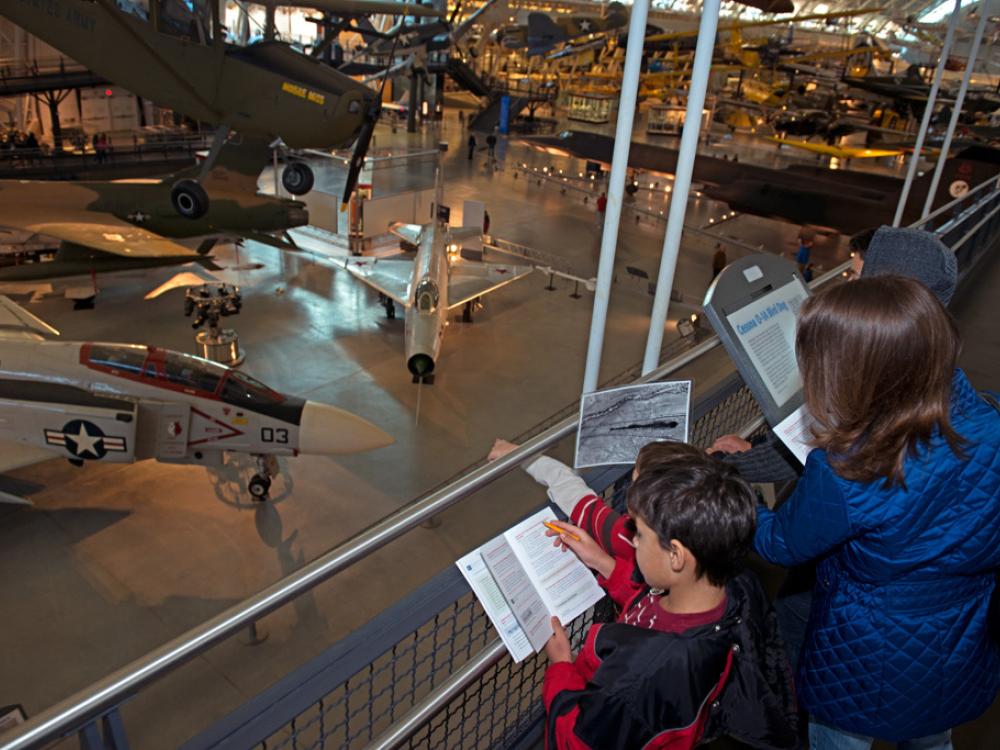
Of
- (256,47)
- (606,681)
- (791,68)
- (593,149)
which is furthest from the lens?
(791,68)

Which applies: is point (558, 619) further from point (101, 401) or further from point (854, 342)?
point (101, 401)

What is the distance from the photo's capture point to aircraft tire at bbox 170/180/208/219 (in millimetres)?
11336

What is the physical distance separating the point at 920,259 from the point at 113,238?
1245 cm

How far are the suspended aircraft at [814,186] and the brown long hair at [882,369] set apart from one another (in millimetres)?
14053

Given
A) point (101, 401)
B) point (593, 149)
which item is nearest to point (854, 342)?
point (101, 401)

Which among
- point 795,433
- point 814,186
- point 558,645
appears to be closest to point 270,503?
Answer: point 558,645

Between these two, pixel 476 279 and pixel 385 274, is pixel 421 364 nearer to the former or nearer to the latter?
pixel 476 279

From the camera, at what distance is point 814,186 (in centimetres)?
1644

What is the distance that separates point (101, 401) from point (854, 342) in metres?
7.61

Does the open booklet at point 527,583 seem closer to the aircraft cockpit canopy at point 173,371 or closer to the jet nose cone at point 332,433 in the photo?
the jet nose cone at point 332,433

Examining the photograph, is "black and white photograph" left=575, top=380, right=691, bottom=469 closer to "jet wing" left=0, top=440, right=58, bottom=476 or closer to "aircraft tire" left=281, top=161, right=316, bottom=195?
"jet wing" left=0, top=440, right=58, bottom=476

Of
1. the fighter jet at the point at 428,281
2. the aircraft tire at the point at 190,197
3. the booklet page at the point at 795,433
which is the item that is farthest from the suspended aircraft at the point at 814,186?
the booklet page at the point at 795,433

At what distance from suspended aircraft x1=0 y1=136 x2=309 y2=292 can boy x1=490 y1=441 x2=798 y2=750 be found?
Answer: 1182 centimetres

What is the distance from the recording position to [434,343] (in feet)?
33.8
